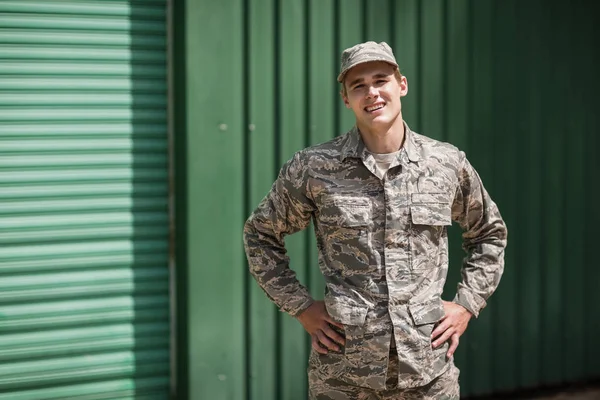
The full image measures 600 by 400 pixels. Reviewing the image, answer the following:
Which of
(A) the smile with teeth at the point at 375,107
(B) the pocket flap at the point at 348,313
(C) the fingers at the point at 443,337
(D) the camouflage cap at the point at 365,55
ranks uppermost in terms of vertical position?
(D) the camouflage cap at the point at 365,55

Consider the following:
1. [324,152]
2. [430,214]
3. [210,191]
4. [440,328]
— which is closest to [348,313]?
[440,328]

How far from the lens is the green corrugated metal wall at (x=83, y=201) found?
412 cm

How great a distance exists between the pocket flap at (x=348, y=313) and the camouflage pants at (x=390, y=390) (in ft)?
0.58

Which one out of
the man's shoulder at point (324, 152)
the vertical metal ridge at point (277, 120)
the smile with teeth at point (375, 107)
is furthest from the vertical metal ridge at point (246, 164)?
the smile with teeth at point (375, 107)

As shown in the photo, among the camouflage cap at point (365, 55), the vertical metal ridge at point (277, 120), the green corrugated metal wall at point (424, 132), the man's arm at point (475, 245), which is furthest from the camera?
the vertical metal ridge at point (277, 120)

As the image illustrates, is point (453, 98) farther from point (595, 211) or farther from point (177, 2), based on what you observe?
point (177, 2)

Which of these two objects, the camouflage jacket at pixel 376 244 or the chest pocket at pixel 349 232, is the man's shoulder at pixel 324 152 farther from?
the chest pocket at pixel 349 232

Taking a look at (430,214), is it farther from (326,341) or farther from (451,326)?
(326,341)

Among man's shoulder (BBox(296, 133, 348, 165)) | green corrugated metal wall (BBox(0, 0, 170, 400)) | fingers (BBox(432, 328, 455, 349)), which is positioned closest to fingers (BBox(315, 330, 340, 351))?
fingers (BBox(432, 328, 455, 349))

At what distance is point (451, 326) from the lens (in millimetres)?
2836

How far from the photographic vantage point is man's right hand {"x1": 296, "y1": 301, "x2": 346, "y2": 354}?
109 inches

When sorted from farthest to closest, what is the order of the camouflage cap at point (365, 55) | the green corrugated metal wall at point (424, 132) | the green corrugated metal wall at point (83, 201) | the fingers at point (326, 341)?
the green corrugated metal wall at point (424, 132), the green corrugated metal wall at point (83, 201), the fingers at point (326, 341), the camouflage cap at point (365, 55)

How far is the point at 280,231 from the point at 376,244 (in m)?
0.42

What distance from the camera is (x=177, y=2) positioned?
427 cm
